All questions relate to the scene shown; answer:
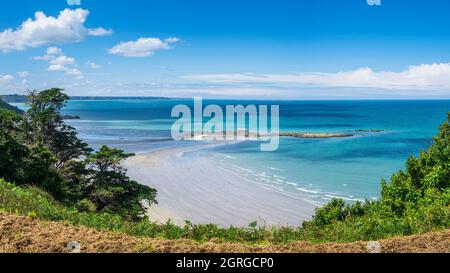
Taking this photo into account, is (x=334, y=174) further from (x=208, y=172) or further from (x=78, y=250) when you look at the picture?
(x=78, y=250)

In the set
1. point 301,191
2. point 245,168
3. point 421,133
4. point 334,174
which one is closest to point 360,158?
point 334,174

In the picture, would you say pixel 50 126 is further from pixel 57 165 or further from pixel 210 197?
pixel 210 197

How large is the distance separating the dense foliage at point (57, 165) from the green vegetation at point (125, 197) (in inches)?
1.7

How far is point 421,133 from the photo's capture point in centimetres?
9362

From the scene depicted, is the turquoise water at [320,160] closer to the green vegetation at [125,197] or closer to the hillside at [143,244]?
the green vegetation at [125,197]

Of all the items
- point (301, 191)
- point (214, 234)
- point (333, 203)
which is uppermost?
point (214, 234)

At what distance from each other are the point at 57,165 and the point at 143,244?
22.3 meters

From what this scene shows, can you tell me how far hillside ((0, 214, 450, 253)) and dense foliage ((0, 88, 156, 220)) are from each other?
11.5 m

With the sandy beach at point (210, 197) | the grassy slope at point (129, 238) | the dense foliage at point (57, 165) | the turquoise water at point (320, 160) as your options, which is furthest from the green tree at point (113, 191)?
the turquoise water at point (320, 160)

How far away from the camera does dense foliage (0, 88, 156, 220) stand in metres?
19.1

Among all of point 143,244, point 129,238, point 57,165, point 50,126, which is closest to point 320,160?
point 50,126

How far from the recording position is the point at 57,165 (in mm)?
27516

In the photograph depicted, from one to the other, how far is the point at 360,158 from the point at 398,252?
180 feet

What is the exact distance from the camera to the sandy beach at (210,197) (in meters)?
31.7
